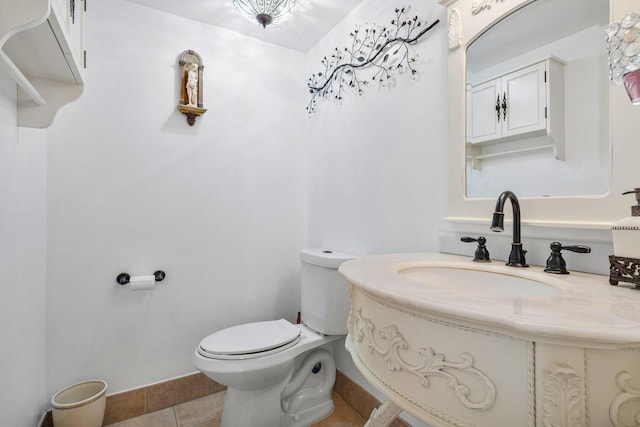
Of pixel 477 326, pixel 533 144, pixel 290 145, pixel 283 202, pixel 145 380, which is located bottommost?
pixel 145 380

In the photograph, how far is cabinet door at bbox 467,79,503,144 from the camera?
42.2 inches

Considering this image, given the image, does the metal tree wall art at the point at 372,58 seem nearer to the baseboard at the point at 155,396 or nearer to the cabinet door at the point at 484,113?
the cabinet door at the point at 484,113

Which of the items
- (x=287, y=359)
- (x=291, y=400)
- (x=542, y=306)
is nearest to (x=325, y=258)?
(x=287, y=359)

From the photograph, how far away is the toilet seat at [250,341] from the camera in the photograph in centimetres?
132

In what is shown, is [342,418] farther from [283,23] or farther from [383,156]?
[283,23]

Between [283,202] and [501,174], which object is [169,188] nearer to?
[283,202]

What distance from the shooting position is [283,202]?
83.7 inches

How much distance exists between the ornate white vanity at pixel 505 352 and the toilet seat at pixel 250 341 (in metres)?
0.75

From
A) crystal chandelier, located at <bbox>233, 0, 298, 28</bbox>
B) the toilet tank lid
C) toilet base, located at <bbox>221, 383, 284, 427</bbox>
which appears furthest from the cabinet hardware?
toilet base, located at <bbox>221, 383, 284, 427</bbox>

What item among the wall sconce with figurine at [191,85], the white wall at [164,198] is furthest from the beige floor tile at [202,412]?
the wall sconce with figurine at [191,85]

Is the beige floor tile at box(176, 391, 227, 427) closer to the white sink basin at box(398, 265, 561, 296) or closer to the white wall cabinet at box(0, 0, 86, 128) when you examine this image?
the white sink basin at box(398, 265, 561, 296)

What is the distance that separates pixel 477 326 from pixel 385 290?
0.17m

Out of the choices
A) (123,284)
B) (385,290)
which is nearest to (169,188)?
(123,284)

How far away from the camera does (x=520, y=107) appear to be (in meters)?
1.00
